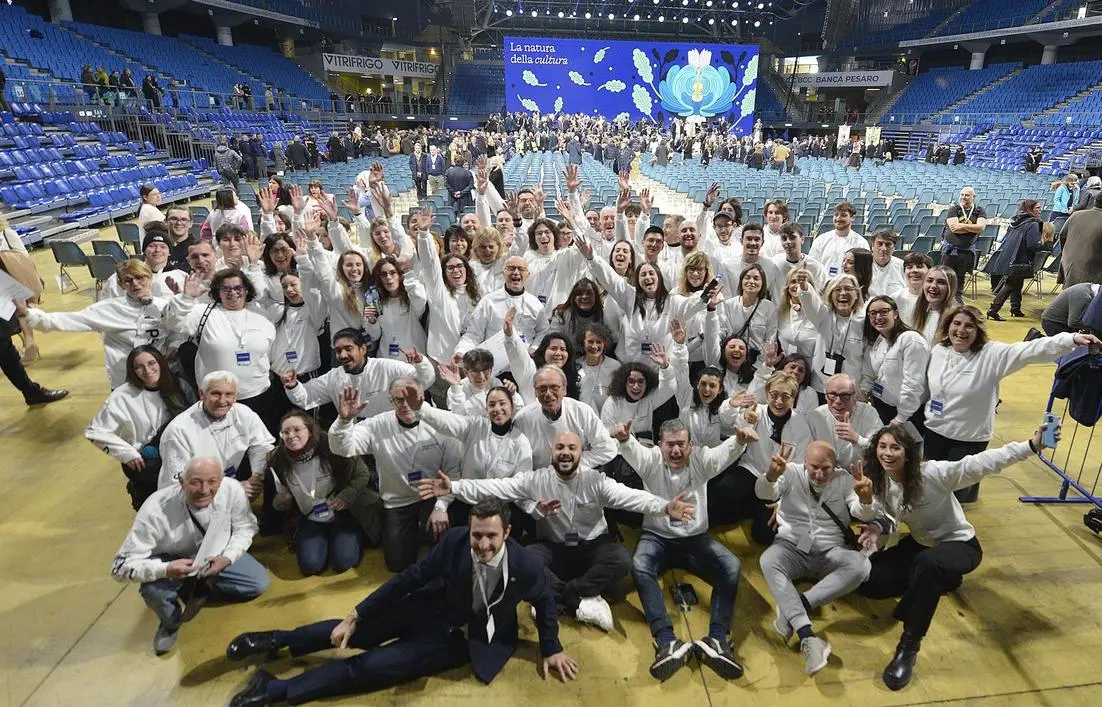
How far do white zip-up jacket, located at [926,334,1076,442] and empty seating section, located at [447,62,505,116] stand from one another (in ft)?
114

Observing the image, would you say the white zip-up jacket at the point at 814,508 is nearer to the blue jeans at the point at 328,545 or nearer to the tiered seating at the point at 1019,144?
the blue jeans at the point at 328,545

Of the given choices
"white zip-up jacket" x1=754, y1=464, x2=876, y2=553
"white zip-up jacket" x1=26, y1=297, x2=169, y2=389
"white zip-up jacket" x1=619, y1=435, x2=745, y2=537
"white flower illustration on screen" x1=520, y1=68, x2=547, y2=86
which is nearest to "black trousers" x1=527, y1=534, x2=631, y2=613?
"white zip-up jacket" x1=619, y1=435, x2=745, y2=537

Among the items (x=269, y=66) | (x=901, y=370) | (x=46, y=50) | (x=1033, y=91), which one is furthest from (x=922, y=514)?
(x=269, y=66)

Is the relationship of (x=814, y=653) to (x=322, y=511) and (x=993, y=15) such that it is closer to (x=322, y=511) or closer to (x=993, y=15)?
(x=322, y=511)

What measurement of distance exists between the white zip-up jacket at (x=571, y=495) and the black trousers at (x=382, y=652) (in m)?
Result: 0.72

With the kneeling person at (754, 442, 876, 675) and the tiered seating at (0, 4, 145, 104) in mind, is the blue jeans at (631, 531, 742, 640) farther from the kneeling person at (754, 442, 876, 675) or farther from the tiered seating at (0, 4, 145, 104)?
the tiered seating at (0, 4, 145, 104)

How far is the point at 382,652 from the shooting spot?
9.75 feet

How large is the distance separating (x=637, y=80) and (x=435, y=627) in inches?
1351

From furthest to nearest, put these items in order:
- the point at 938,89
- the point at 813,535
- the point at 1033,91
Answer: the point at 938,89 → the point at 1033,91 → the point at 813,535

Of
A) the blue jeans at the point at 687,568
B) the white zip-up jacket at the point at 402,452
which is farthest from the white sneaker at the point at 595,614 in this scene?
the white zip-up jacket at the point at 402,452

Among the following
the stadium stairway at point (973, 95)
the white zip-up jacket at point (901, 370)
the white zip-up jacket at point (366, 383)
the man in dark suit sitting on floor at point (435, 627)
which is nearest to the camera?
the man in dark suit sitting on floor at point (435, 627)

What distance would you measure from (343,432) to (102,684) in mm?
1625

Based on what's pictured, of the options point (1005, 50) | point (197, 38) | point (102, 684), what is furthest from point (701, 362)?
point (1005, 50)

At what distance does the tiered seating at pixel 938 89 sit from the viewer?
3077cm
